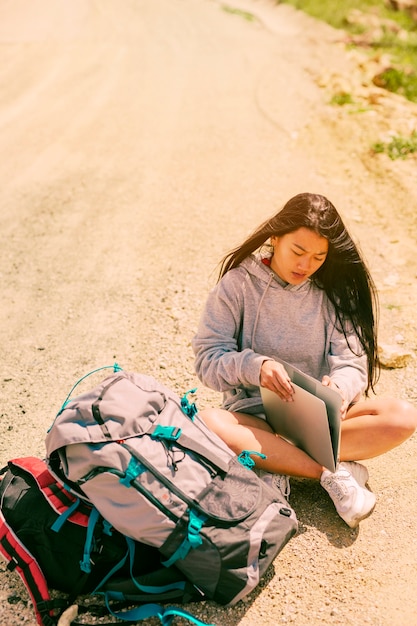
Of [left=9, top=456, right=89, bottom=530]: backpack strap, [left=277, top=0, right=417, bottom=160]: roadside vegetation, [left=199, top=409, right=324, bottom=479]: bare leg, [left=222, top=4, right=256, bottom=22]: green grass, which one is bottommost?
[left=9, top=456, right=89, bottom=530]: backpack strap

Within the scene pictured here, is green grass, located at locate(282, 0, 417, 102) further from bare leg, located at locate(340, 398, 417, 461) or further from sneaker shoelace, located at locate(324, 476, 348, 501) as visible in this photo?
sneaker shoelace, located at locate(324, 476, 348, 501)

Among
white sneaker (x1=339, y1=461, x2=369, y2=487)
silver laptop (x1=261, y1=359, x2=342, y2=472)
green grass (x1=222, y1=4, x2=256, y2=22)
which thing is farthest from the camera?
green grass (x1=222, y1=4, x2=256, y2=22)

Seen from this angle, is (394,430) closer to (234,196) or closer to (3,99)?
(234,196)

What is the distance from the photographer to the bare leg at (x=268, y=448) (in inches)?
113

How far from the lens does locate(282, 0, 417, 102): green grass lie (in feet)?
29.9

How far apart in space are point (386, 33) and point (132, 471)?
39.0 feet

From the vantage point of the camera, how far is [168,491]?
7.99 ft

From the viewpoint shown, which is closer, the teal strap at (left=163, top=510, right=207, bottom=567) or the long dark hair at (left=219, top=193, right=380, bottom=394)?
the teal strap at (left=163, top=510, right=207, bottom=567)

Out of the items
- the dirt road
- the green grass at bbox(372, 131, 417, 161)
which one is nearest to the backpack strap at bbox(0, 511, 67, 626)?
the dirt road

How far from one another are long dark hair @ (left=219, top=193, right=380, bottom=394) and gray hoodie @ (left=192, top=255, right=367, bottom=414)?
0.05 metres

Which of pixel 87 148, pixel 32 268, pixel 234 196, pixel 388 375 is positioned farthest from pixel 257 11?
pixel 388 375

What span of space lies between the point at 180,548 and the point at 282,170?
493cm

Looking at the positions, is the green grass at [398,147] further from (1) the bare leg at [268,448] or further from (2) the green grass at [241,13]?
(2) the green grass at [241,13]

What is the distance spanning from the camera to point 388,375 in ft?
13.0
